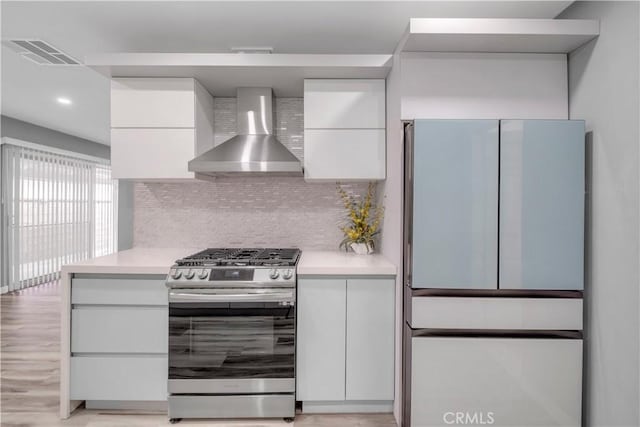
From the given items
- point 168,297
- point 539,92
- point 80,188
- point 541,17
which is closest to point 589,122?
point 539,92

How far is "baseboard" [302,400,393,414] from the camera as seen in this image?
2.51 m

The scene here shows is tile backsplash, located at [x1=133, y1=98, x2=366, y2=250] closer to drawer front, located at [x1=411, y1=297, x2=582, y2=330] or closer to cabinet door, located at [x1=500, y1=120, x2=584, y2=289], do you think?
drawer front, located at [x1=411, y1=297, x2=582, y2=330]

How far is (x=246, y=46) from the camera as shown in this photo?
285 centimetres

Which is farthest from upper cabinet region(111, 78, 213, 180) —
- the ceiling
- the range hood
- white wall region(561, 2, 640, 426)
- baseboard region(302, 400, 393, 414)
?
white wall region(561, 2, 640, 426)

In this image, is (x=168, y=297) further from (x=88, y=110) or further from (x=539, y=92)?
(x=88, y=110)

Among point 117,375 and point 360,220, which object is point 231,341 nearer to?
point 117,375

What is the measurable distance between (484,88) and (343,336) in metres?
1.66

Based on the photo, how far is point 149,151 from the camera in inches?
111

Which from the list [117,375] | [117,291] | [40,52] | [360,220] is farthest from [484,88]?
[40,52]

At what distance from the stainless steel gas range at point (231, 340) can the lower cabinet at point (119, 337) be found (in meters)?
0.11

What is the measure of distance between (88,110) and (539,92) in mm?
4980

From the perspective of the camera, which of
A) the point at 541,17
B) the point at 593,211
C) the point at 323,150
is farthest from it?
the point at 323,150

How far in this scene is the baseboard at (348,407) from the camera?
2508 mm

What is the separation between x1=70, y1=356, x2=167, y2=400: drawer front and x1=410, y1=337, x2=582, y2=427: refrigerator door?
1508 mm
